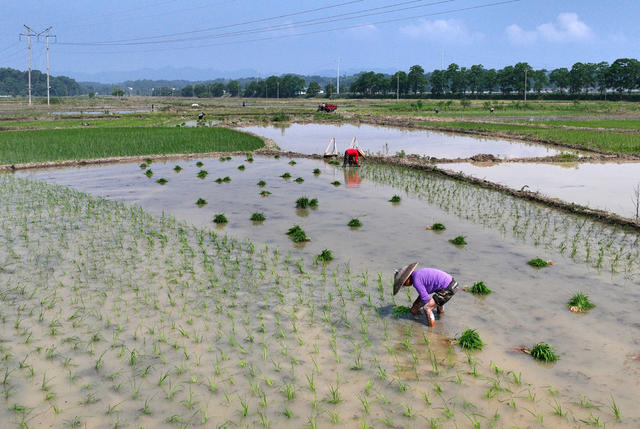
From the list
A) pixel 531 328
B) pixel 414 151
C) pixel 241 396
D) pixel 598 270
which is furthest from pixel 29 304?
pixel 414 151

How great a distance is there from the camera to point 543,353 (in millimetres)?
5828

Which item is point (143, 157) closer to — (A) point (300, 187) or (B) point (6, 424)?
(A) point (300, 187)

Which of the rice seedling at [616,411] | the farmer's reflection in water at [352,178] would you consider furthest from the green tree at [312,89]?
the rice seedling at [616,411]

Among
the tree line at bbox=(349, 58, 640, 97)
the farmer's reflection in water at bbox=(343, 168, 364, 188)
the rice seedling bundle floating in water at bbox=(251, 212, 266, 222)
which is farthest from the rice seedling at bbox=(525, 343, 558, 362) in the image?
→ the tree line at bbox=(349, 58, 640, 97)

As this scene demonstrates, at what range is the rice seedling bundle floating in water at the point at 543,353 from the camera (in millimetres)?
5820

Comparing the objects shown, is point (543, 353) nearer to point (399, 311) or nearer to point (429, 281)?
point (429, 281)

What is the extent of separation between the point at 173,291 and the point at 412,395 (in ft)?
14.9

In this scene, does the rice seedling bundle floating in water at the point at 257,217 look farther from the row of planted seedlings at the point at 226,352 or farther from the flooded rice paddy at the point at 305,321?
the row of planted seedlings at the point at 226,352

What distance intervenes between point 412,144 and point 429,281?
2447 cm

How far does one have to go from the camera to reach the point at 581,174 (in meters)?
18.7

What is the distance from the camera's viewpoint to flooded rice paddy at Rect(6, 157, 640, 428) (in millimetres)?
5078

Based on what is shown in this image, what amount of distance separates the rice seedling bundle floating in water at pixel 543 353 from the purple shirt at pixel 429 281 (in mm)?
1339

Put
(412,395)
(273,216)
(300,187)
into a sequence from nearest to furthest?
(412,395), (273,216), (300,187)

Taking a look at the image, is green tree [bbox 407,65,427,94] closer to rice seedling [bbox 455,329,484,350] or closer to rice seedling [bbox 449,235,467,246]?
rice seedling [bbox 449,235,467,246]
